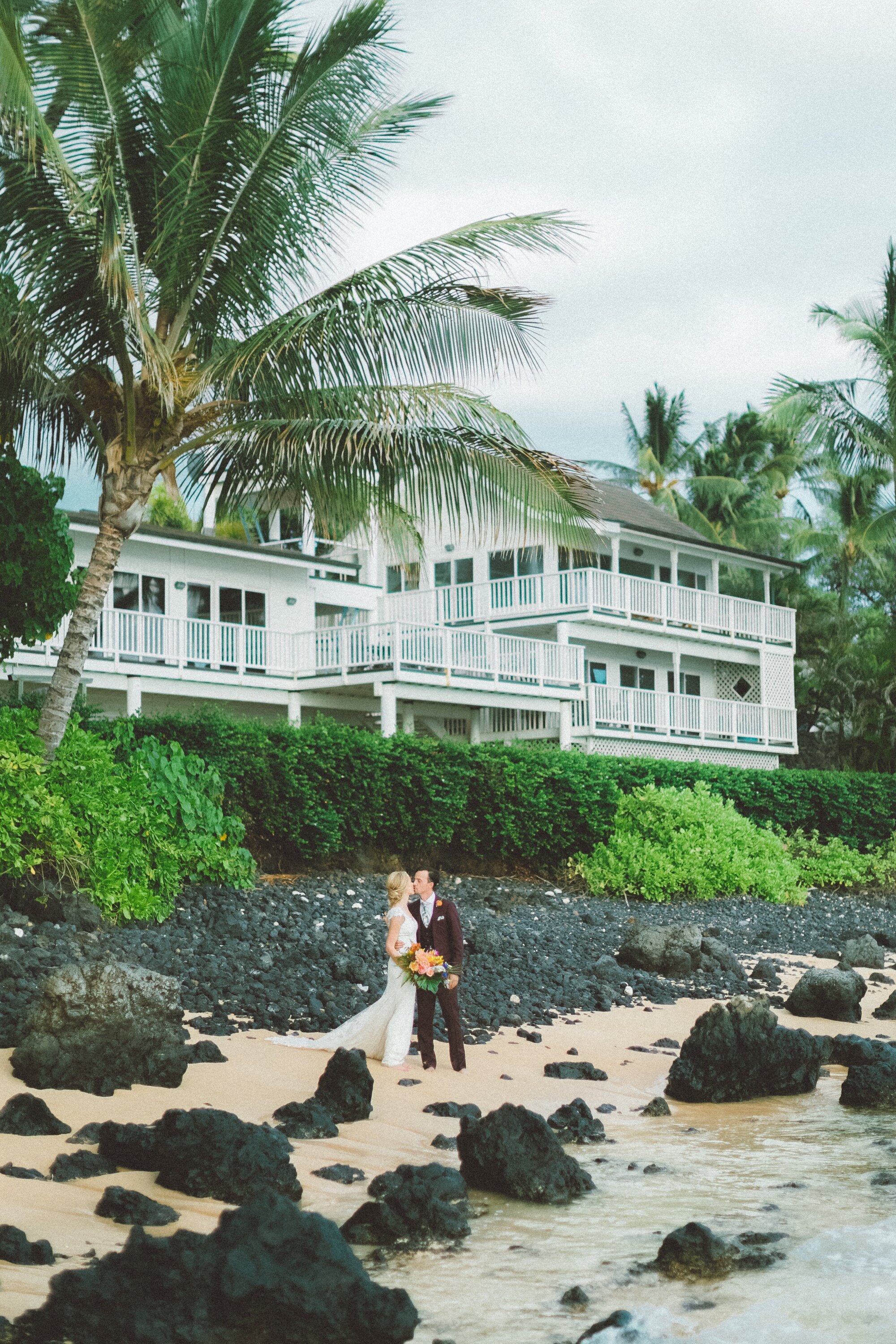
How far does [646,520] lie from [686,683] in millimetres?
4752

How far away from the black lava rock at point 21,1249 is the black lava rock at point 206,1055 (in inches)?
123

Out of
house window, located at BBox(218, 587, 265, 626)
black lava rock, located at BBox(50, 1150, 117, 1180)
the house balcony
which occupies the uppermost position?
house window, located at BBox(218, 587, 265, 626)

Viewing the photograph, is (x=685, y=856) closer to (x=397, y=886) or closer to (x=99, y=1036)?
(x=397, y=886)

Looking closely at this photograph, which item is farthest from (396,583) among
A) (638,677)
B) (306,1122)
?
(306,1122)

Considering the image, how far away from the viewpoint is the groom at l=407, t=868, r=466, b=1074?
8602mm

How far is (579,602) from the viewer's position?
31547 millimetres

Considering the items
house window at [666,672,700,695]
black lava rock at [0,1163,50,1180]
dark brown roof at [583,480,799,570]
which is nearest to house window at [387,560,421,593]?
dark brown roof at [583,480,799,570]

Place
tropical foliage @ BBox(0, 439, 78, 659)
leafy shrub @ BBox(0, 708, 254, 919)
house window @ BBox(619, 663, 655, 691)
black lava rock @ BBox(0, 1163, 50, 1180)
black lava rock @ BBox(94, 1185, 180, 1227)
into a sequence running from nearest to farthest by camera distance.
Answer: black lava rock @ BBox(94, 1185, 180, 1227) < black lava rock @ BBox(0, 1163, 50, 1180) < leafy shrub @ BBox(0, 708, 254, 919) < tropical foliage @ BBox(0, 439, 78, 659) < house window @ BBox(619, 663, 655, 691)

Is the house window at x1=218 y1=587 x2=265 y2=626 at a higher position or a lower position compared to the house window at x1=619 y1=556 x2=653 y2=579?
lower

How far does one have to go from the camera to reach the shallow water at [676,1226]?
4.73 m

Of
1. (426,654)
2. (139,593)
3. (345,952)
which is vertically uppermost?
(139,593)

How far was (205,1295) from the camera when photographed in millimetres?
→ 3943

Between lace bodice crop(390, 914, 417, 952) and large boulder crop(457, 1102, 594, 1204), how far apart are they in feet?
7.27

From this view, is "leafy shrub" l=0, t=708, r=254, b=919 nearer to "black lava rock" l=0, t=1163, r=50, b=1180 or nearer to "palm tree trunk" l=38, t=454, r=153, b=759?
"palm tree trunk" l=38, t=454, r=153, b=759
